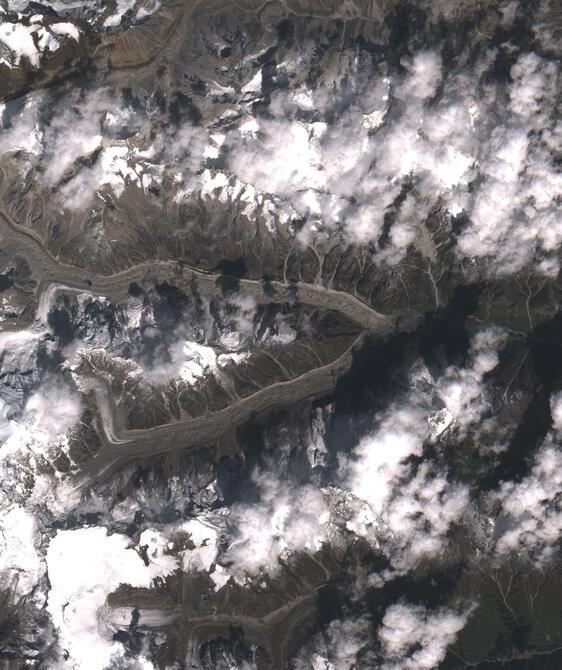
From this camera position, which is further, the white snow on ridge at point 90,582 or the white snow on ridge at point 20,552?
the white snow on ridge at point 20,552

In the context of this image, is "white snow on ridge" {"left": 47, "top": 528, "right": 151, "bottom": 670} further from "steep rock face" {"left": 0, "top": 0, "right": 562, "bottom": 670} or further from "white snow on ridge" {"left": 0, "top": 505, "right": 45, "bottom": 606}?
"white snow on ridge" {"left": 0, "top": 505, "right": 45, "bottom": 606}

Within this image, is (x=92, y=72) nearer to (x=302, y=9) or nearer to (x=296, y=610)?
(x=302, y=9)

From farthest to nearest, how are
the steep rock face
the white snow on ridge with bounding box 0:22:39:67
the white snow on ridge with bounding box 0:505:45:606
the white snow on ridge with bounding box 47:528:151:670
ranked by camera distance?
the white snow on ridge with bounding box 0:505:45:606
the white snow on ridge with bounding box 0:22:39:67
the white snow on ridge with bounding box 47:528:151:670
the steep rock face

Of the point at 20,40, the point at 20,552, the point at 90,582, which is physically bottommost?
the point at 90,582

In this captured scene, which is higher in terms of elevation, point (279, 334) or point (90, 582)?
point (279, 334)

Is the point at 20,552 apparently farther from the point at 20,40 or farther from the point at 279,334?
the point at 20,40

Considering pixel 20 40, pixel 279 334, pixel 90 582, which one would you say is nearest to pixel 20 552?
pixel 90 582

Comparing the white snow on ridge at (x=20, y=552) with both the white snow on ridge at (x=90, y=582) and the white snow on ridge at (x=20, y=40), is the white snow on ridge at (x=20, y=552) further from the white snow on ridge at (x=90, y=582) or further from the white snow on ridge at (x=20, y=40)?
the white snow on ridge at (x=20, y=40)

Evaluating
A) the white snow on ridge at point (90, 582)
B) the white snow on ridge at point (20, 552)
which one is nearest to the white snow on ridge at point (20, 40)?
the white snow on ridge at point (20, 552)

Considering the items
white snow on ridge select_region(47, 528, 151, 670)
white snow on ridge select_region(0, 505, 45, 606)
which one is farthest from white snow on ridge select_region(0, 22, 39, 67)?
white snow on ridge select_region(47, 528, 151, 670)
